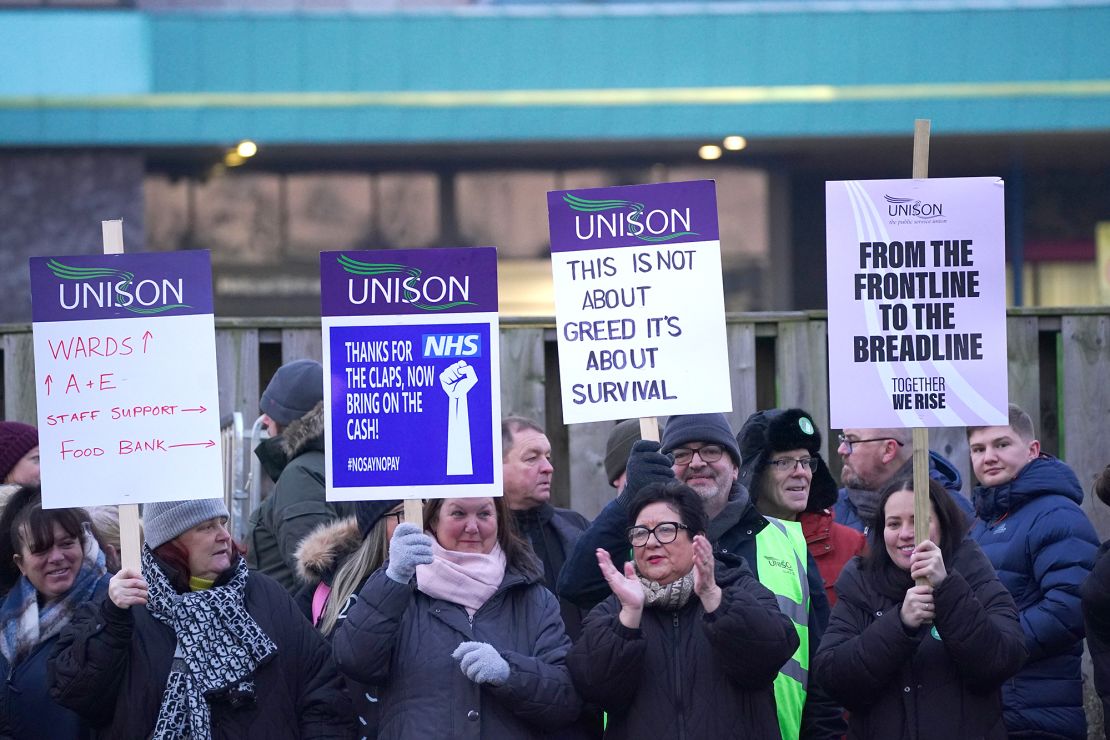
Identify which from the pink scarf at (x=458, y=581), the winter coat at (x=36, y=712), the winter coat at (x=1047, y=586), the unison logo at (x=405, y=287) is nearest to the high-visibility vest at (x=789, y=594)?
the winter coat at (x=1047, y=586)

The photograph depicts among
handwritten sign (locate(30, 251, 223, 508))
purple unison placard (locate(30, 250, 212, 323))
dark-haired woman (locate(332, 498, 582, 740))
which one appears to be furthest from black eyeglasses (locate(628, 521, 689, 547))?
purple unison placard (locate(30, 250, 212, 323))

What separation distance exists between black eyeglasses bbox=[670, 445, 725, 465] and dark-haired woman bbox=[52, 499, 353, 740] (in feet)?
4.55

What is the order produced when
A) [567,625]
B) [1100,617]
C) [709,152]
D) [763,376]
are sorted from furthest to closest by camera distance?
1. [709,152]
2. [763,376]
3. [567,625]
4. [1100,617]

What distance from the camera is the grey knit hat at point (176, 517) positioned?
507 centimetres

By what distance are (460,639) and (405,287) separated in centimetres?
115

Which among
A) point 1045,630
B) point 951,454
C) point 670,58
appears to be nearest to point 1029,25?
point 670,58

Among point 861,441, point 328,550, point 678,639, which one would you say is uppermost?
point 861,441

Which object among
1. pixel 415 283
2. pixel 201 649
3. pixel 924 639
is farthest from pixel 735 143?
pixel 201 649

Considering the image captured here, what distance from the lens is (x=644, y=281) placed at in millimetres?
5383

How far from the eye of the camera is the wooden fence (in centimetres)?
731

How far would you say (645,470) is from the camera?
5117 mm

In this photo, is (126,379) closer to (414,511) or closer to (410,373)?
(410,373)

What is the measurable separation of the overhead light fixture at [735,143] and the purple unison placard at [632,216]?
9.14 meters

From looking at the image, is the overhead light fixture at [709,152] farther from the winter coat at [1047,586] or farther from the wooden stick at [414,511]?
the wooden stick at [414,511]
